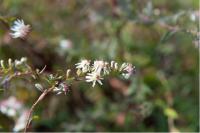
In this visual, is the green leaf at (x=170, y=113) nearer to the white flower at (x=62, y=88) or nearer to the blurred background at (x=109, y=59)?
the blurred background at (x=109, y=59)

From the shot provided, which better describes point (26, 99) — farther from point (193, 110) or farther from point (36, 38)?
point (193, 110)

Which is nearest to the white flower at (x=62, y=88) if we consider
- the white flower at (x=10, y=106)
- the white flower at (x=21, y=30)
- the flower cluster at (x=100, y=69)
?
the flower cluster at (x=100, y=69)

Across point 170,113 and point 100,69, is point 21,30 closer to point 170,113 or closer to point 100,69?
point 100,69

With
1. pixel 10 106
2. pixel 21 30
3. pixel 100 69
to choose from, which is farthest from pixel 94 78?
pixel 10 106

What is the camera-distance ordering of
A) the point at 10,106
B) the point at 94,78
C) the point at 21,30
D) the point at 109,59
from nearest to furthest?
the point at 94,78, the point at 21,30, the point at 10,106, the point at 109,59

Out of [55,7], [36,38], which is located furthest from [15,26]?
[55,7]

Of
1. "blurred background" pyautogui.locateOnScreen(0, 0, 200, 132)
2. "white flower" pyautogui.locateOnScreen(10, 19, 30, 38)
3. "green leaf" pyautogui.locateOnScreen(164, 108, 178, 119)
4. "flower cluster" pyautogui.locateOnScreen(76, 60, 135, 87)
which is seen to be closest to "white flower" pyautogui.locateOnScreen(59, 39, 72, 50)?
"blurred background" pyautogui.locateOnScreen(0, 0, 200, 132)
